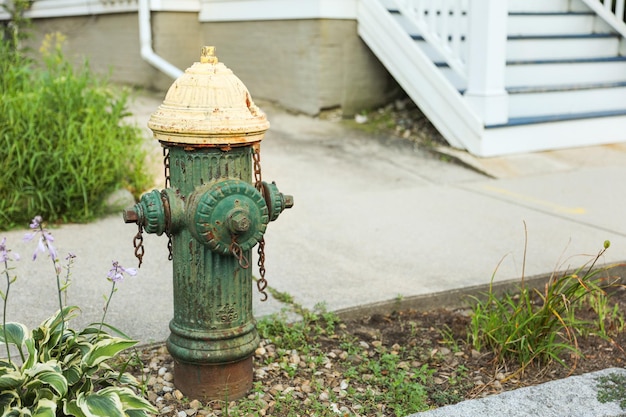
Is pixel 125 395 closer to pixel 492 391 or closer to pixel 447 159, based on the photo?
pixel 492 391

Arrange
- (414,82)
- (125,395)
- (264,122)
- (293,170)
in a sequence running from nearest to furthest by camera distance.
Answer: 1. (125,395)
2. (264,122)
3. (293,170)
4. (414,82)

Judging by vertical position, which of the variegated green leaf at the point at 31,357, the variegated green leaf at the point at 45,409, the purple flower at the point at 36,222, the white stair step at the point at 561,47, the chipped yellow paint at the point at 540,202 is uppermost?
the white stair step at the point at 561,47

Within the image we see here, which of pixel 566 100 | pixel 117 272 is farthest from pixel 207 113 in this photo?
pixel 566 100

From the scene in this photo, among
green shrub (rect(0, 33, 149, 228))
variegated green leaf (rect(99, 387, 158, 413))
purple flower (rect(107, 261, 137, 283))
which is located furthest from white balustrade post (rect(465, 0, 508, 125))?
variegated green leaf (rect(99, 387, 158, 413))

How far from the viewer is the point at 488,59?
6.19 meters

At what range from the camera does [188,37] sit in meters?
8.48

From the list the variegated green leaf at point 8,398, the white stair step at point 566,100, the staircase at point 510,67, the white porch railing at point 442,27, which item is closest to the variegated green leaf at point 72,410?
the variegated green leaf at point 8,398

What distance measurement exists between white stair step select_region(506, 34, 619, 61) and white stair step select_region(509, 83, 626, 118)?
478 mm

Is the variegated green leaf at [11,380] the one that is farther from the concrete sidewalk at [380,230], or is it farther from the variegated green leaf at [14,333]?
the concrete sidewalk at [380,230]

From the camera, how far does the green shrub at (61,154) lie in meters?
4.52

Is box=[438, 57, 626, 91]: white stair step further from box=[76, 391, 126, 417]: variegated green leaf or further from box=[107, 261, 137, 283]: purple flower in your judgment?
box=[76, 391, 126, 417]: variegated green leaf

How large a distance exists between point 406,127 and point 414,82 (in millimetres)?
436

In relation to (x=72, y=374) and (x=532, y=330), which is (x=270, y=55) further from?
(x=72, y=374)

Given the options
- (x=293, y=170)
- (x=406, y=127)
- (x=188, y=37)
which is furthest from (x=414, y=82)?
(x=188, y=37)
